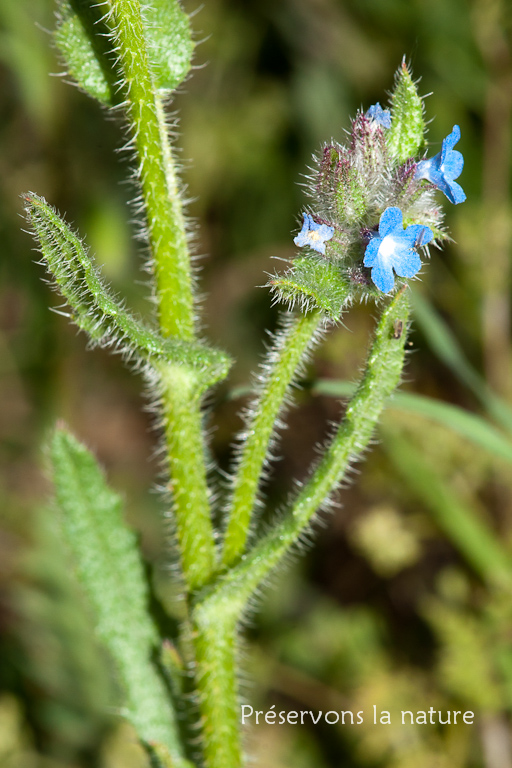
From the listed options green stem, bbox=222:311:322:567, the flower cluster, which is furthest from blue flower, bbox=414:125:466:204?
green stem, bbox=222:311:322:567

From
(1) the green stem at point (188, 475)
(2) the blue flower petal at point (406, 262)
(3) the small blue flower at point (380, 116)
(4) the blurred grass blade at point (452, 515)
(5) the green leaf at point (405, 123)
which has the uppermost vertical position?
(4) the blurred grass blade at point (452, 515)

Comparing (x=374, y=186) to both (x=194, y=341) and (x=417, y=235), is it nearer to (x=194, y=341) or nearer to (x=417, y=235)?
(x=417, y=235)

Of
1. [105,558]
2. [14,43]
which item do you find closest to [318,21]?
[14,43]

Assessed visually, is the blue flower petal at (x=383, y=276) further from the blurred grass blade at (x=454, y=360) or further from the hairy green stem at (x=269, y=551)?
the blurred grass blade at (x=454, y=360)

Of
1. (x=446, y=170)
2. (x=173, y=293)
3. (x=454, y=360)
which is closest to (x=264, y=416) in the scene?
(x=173, y=293)

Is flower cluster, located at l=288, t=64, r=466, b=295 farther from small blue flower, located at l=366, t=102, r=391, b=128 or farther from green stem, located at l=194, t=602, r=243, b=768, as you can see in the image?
green stem, located at l=194, t=602, r=243, b=768

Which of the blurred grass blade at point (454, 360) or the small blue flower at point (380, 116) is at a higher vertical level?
the blurred grass blade at point (454, 360)

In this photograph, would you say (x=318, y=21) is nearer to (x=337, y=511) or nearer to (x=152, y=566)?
(x=337, y=511)

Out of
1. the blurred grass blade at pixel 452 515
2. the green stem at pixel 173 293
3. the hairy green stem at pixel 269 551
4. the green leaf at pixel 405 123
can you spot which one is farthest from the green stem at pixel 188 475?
the blurred grass blade at pixel 452 515
